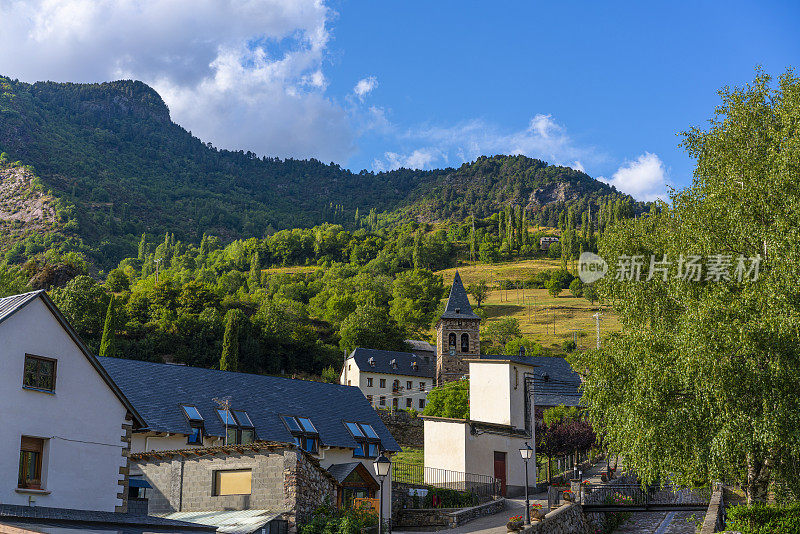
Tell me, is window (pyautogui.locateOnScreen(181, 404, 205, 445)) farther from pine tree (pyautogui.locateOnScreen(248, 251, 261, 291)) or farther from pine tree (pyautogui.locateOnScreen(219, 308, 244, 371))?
pine tree (pyautogui.locateOnScreen(248, 251, 261, 291))

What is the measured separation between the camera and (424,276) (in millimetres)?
155500

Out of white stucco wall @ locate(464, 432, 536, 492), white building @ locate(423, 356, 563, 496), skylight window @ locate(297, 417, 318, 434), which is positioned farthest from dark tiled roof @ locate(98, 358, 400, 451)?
white stucco wall @ locate(464, 432, 536, 492)

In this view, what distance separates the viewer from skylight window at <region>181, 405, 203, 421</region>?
35562 millimetres

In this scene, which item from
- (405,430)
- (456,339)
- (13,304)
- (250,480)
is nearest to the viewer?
(13,304)

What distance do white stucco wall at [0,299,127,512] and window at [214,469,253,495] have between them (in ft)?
16.5

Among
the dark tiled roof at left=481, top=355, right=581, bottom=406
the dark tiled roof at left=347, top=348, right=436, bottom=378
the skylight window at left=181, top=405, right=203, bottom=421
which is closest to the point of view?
the skylight window at left=181, top=405, right=203, bottom=421

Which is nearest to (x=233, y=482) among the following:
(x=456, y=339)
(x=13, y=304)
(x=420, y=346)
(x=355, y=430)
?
(x=13, y=304)

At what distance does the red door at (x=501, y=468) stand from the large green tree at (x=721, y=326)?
19518 millimetres

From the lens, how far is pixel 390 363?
95.0 meters

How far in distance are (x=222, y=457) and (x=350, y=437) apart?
12.7 m

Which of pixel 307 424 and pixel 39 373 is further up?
pixel 39 373

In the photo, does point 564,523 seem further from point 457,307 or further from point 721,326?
point 457,307

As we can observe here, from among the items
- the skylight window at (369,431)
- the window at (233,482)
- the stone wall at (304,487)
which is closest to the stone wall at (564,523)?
the stone wall at (304,487)

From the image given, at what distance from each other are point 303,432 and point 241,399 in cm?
365
